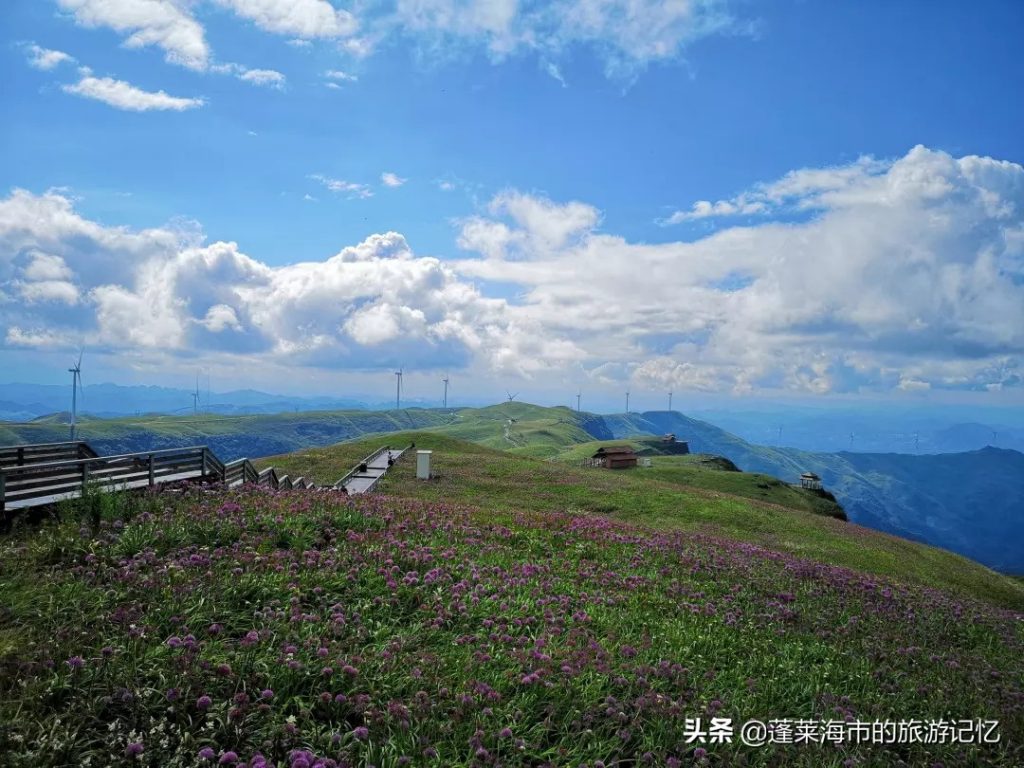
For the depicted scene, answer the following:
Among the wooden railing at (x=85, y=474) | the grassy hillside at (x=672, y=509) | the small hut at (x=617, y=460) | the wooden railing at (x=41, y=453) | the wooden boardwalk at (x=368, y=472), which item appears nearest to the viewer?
the wooden railing at (x=85, y=474)

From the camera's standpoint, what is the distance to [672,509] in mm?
36562

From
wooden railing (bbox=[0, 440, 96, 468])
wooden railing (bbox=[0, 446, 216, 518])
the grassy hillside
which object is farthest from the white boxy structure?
wooden railing (bbox=[0, 440, 96, 468])

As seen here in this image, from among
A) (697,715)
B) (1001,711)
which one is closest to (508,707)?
(697,715)

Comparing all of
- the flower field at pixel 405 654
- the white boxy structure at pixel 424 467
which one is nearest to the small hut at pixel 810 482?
the white boxy structure at pixel 424 467

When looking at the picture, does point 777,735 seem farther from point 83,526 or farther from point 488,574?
point 83,526

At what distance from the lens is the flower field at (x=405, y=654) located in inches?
270

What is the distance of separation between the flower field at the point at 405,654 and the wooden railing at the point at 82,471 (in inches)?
58.3

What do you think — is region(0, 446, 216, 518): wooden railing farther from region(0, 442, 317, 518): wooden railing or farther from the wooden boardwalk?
the wooden boardwalk

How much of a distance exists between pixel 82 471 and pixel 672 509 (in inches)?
1184

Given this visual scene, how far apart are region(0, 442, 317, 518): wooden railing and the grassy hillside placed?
1101 centimetres

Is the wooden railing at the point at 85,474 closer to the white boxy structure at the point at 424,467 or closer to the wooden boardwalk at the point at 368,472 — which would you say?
the wooden boardwalk at the point at 368,472

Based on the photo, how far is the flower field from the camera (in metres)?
6.86

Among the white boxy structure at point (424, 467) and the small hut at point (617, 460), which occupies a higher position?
the white boxy structure at point (424, 467)

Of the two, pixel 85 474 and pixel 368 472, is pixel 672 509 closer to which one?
pixel 368 472
